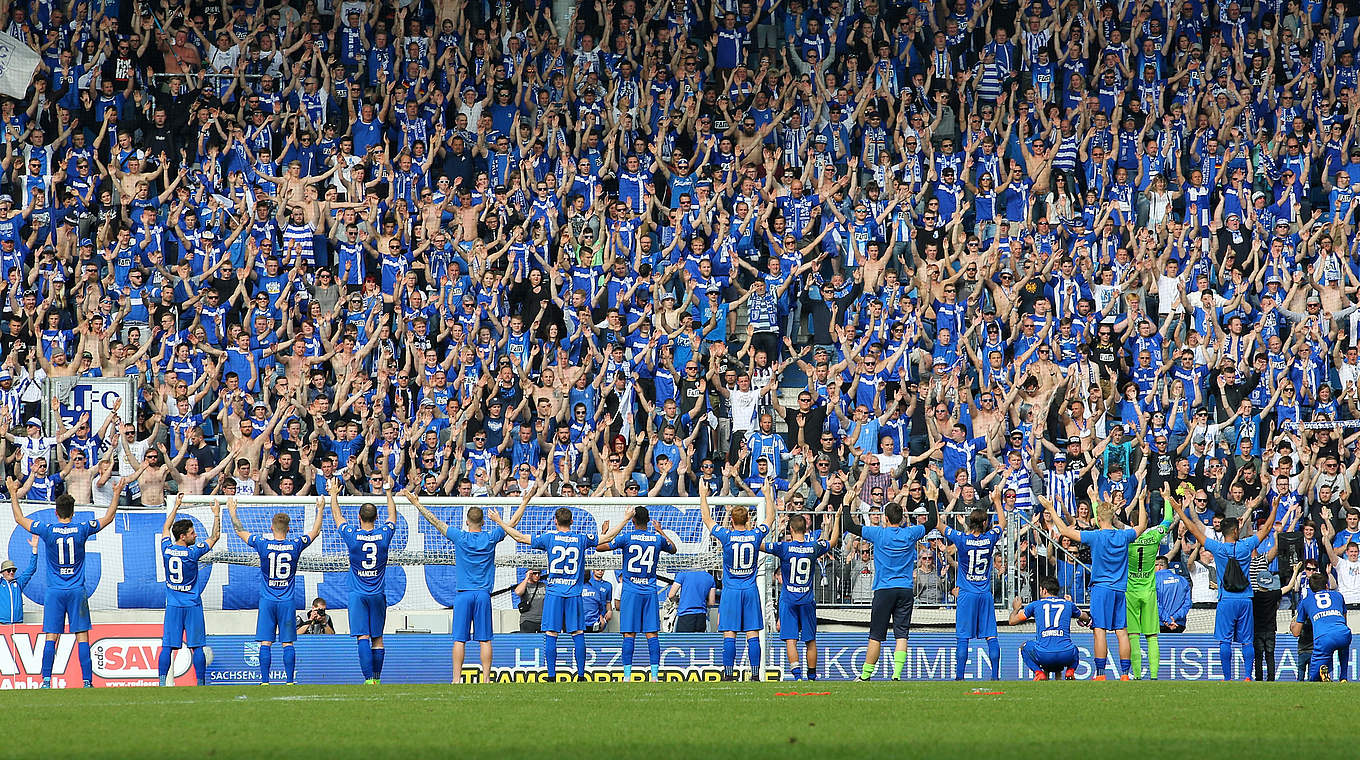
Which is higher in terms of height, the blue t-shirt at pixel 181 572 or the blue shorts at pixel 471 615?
the blue t-shirt at pixel 181 572

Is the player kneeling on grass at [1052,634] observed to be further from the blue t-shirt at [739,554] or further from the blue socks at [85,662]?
the blue socks at [85,662]

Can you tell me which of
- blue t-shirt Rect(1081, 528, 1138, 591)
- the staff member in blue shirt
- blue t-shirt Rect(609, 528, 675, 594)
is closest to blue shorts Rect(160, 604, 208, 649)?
the staff member in blue shirt

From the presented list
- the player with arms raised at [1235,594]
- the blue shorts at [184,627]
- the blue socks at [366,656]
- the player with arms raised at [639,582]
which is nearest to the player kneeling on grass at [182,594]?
the blue shorts at [184,627]

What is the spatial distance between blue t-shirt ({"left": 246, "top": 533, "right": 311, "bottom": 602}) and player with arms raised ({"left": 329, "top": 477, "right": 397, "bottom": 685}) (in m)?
0.46

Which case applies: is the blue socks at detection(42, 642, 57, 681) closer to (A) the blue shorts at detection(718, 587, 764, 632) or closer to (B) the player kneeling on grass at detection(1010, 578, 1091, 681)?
(A) the blue shorts at detection(718, 587, 764, 632)

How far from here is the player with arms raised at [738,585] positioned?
50.5ft

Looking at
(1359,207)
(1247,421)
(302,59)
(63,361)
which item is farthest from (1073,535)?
(302,59)

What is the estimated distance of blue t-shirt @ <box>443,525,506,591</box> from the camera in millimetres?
15250

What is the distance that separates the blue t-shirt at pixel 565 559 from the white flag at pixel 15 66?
11.9 meters

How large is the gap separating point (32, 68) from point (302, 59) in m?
3.49

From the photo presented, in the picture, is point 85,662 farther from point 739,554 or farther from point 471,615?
point 739,554

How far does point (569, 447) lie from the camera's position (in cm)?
1936

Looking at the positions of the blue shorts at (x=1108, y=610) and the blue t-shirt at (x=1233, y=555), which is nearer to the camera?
the blue shorts at (x=1108, y=610)

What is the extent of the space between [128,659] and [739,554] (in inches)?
223
